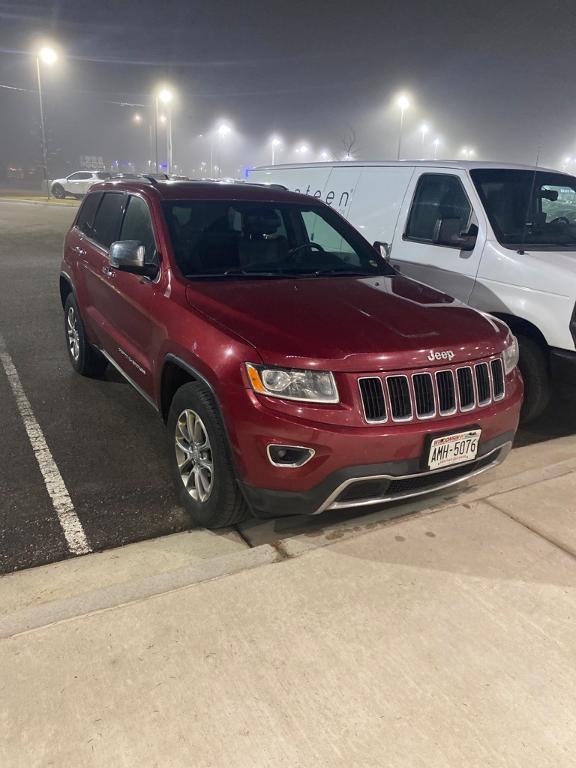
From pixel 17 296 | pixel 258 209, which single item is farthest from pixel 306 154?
pixel 258 209

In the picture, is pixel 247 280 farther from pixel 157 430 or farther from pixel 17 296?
pixel 17 296

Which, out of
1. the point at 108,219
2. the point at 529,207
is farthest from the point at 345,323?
the point at 529,207

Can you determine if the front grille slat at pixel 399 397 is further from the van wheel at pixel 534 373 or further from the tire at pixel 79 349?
the tire at pixel 79 349

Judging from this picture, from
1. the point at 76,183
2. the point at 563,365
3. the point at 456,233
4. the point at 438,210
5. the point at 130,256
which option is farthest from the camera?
the point at 76,183

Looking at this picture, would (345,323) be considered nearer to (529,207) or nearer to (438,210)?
(438,210)

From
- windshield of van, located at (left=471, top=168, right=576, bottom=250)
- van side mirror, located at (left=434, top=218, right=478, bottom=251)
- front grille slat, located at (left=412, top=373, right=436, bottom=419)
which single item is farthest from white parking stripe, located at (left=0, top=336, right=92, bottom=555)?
windshield of van, located at (left=471, top=168, right=576, bottom=250)

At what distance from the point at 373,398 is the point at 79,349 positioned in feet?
12.0

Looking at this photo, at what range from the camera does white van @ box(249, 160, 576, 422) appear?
4.50 metres

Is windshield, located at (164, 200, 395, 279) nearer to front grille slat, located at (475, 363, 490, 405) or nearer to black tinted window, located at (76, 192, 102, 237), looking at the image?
front grille slat, located at (475, 363, 490, 405)

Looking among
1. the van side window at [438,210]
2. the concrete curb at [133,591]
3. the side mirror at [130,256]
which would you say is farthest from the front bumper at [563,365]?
the side mirror at [130,256]

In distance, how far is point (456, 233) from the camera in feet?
16.4

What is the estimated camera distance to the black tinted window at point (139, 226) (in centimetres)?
391

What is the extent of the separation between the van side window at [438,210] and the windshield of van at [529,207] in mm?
183

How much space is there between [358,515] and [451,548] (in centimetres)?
57
